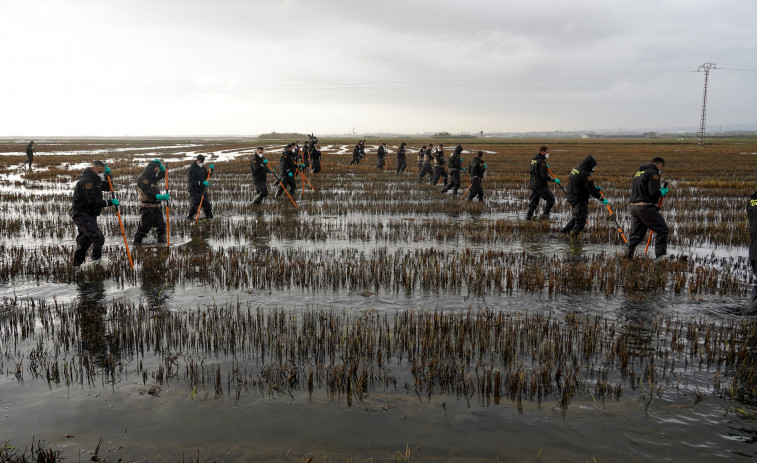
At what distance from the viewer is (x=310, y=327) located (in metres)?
6.21

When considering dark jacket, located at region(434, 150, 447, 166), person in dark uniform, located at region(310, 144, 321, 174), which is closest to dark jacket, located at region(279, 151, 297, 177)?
dark jacket, located at region(434, 150, 447, 166)

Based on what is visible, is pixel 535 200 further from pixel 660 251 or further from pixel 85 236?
pixel 85 236

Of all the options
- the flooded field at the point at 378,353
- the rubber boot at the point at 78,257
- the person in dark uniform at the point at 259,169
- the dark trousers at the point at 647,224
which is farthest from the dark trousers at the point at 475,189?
the rubber boot at the point at 78,257

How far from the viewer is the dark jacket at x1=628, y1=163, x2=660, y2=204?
9.57m

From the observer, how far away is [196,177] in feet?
46.9

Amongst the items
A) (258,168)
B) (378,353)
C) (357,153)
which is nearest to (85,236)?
(378,353)

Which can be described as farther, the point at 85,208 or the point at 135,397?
the point at 85,208

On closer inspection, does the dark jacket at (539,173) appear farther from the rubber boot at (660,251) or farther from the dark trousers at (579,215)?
the rubber boot at (660,251)

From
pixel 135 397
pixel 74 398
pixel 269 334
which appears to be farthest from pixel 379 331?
pixel 74 398

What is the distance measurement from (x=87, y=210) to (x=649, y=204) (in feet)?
35.5

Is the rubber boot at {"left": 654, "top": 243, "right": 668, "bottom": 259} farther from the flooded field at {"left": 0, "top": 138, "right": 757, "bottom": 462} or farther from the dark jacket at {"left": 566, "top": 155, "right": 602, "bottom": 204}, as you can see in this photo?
the dark jacket at {"left": 566, "top": 155, "right": 602, "bottom": 204}

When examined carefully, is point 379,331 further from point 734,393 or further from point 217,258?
point 217,258

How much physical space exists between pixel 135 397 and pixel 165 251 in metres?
6.36

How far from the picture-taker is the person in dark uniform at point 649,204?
31.5 ft
